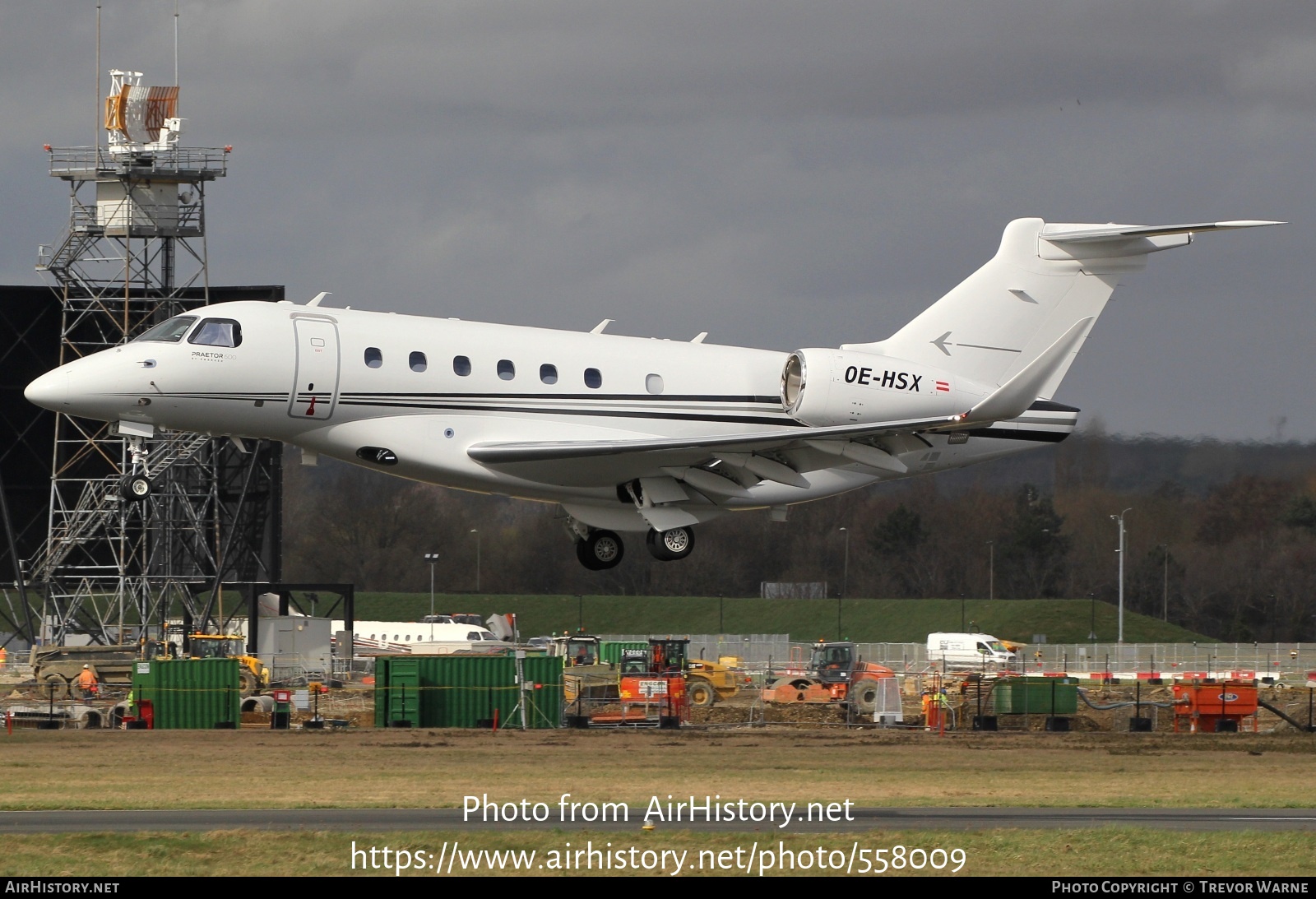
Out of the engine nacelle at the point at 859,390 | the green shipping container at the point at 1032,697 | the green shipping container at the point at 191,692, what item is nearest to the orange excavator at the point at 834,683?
the green shipping container at the point at 1032,697

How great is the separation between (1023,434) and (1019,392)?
2.99 metres

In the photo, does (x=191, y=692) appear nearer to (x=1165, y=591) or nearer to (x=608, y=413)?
(x=608, y=413)

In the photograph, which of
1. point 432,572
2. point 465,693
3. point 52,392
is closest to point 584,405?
point 52,392

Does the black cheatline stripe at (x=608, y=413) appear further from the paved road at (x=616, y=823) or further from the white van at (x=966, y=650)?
the white van at (x=966, y=650)

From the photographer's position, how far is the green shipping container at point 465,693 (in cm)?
3728

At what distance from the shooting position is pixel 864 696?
139 feet

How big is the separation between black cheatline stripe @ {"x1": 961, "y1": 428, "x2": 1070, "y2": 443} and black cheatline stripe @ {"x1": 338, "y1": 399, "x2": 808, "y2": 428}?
11.6ft

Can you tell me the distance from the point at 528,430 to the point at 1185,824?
1043cm

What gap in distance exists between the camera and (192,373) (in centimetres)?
2355

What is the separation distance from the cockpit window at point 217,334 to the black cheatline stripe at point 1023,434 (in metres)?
11.7

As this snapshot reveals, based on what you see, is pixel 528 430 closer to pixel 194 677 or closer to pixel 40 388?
pixel 40 388

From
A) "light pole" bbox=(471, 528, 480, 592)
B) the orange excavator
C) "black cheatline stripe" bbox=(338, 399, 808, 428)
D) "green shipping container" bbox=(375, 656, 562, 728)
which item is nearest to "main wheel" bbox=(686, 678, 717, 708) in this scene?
the orange excavator

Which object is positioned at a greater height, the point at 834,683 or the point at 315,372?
the point at 315,372
